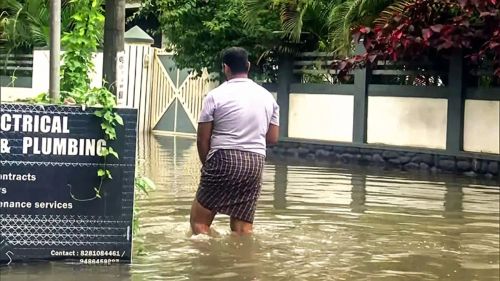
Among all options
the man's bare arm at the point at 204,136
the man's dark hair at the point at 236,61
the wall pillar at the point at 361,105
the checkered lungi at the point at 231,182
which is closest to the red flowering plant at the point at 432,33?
the wall pillar at the point at 361,105

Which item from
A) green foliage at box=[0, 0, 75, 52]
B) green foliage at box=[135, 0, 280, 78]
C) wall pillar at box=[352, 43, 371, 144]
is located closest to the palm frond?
wall pillar at box=[352, 43, 371, 144]

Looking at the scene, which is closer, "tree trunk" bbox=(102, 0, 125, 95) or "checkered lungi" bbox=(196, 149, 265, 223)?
"tree trunk" bbox=(102, 0, 125, 95)

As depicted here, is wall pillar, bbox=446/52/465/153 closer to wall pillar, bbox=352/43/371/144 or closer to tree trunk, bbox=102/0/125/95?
wall pillar, bbox=352/43/371/144

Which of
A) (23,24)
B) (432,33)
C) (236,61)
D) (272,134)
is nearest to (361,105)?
(432,33)

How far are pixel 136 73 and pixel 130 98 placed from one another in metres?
0.59

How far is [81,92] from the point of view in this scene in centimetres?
638

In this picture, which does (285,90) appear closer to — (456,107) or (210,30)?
(210,30)

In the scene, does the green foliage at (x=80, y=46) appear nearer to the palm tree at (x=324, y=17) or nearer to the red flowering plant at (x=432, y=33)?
the red flowering plant at (x=432, y=33)

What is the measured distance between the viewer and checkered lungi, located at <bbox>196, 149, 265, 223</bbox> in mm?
7008

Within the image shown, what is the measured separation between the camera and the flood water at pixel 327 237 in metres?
6.39

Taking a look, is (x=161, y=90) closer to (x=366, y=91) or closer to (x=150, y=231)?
(x=366, y=91)

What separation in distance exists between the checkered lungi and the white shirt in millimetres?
71

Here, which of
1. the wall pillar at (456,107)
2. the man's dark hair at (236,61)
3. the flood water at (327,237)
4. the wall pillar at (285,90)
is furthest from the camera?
the wall pillar at (285,90)

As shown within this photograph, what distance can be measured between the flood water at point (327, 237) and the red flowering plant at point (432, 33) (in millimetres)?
1934
